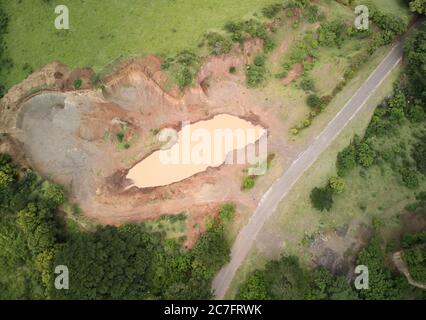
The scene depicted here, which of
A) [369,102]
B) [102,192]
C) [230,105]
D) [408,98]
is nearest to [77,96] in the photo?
[102,192]

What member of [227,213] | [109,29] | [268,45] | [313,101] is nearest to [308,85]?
A: [313,101]

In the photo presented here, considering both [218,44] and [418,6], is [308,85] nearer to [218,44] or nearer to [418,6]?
[218,44]

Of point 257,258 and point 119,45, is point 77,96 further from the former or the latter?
point 257,258

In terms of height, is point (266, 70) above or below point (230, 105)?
above

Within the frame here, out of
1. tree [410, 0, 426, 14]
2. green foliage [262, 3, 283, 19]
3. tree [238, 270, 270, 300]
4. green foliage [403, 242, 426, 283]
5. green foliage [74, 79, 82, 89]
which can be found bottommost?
tree [238, 270, 270, 300]

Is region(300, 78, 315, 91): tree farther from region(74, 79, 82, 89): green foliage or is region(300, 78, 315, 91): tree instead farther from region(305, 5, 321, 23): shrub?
region(74, 79, 82, 89): green foliage

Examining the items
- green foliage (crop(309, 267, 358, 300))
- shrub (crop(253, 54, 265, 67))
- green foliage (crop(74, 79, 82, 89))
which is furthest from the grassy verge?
green foliage (crop(74, 79, 82, 89))

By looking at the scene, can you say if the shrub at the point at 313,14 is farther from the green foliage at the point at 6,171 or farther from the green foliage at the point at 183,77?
the green foliage at the point at 6,171

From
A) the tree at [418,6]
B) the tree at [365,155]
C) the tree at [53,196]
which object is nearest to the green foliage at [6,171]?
the tree at [53,196]
